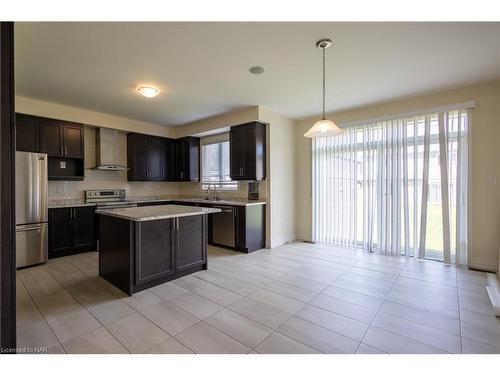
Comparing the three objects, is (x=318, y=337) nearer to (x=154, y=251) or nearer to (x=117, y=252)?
(x=154, y=251)

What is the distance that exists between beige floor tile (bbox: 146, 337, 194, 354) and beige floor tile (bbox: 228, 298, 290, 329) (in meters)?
0.65

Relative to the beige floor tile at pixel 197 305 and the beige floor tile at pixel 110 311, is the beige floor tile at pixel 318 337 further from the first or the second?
the beige floor tile at pixel 110 311

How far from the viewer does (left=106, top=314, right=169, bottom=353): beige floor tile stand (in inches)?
70.1

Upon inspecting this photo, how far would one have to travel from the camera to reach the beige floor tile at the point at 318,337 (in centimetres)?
175

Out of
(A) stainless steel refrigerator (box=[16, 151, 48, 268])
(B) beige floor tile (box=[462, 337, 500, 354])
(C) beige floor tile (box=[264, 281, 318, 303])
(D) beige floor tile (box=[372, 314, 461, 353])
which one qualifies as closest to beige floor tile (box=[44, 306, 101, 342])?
(C) beige floor tile (box=[264, 281, 318, 303])

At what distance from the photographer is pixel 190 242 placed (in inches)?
126

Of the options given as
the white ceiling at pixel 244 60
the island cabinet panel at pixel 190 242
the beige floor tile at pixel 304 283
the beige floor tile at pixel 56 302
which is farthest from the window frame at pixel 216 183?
the beige floor tile at pixel 56 302

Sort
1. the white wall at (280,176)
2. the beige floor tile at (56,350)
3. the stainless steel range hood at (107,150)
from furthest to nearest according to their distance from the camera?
the stainless steel range hood at (107,150)
the white wall at (280,176)
the beige floor tile at (56,350)

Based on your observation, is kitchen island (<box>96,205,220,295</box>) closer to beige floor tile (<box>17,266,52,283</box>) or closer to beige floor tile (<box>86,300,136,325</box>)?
beige floor tile (<box>86,300,136,325</box>)

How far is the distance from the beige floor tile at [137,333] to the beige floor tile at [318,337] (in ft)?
3.34

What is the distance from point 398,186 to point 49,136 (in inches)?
238

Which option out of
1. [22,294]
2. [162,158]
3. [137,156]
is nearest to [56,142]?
[137,156]
